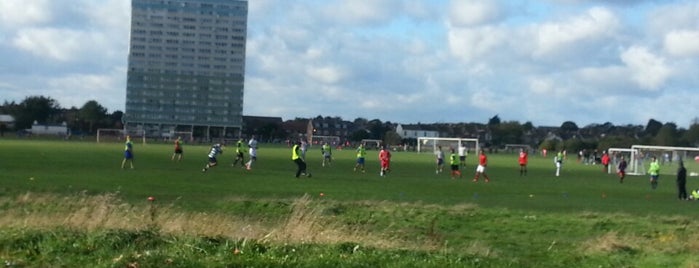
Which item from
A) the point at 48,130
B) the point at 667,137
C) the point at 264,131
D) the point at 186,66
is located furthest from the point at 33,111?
the point at 667,137

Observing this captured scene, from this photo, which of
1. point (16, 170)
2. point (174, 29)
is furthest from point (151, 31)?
Answer: point (16, 170)

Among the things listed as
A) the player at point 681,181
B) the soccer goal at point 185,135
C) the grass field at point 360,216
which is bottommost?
the grass field at point 360,216

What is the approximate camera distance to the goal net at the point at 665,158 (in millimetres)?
63438

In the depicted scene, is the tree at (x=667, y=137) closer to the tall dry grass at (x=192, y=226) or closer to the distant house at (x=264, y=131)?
the distant house at (x=264, y=131)

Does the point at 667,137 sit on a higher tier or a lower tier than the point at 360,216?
higher

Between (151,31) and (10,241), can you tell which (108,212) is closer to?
(10,241)

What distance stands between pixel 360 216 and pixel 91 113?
162m

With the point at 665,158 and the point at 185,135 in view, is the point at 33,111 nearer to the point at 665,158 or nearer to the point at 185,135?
the point at 185,135

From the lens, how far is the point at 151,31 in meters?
162

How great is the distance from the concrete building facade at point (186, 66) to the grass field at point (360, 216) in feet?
413

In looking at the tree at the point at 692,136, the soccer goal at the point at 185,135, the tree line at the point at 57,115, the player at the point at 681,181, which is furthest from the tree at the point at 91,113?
the player at the point at 681,181

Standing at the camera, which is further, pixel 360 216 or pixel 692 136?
pixel 692 136

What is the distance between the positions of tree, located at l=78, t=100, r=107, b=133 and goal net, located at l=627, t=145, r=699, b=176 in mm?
124050

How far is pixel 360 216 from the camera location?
21312 millimetres
